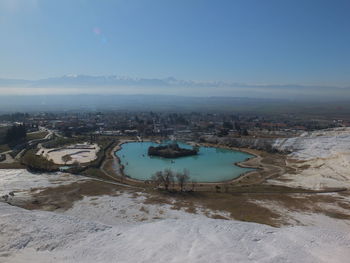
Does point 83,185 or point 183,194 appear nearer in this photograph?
point 183,194

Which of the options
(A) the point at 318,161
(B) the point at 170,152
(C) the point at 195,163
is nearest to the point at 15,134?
(B) the point at 170,152

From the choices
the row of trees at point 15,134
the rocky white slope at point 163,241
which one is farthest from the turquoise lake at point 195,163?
the row of trees at point 15,134

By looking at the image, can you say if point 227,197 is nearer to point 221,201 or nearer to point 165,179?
point 221,201

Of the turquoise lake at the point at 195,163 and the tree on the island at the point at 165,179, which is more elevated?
the tree on the island at the point at 165,179

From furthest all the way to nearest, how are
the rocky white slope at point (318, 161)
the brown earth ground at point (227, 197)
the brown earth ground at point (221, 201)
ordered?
the rocky white slope at point (318, 161), the brown earth ground at point (227, 197), the brown earth ground at point (221, 201)

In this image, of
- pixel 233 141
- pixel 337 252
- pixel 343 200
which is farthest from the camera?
pixel 233 141

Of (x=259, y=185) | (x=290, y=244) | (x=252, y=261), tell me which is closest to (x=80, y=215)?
(x=252, y=261)

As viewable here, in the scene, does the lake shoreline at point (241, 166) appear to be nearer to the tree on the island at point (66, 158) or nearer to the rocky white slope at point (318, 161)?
the rocky white slope at point (318, 161)

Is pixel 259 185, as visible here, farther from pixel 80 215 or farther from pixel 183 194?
pixel 80 215
